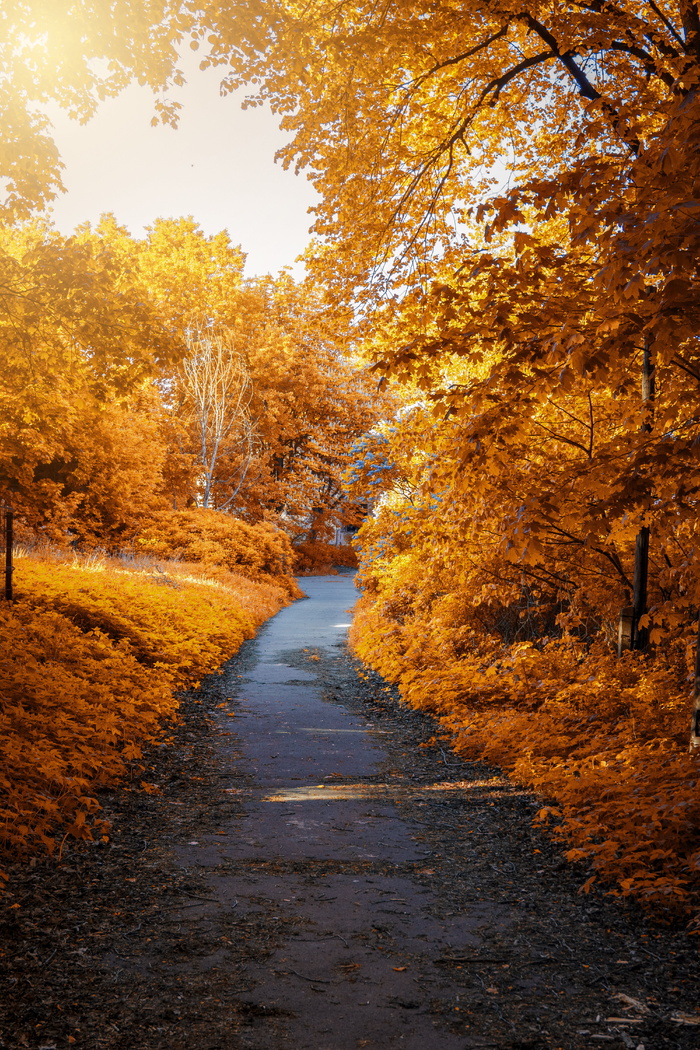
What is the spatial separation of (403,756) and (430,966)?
411 cm

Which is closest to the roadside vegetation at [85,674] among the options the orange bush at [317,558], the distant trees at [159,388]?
the distant trees at [159,388]

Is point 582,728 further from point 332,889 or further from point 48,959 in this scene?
point 48,959

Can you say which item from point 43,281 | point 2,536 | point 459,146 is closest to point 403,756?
point 43,281

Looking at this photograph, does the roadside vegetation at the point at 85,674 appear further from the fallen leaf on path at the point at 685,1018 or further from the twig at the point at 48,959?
the fallen leaf on path at the point at 685,1018

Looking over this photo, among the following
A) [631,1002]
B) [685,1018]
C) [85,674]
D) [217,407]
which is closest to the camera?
[685,1018]

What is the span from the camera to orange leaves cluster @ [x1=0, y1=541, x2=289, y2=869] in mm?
5230

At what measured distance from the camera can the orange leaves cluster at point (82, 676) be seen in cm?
523

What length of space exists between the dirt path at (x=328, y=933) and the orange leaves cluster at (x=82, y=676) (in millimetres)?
413

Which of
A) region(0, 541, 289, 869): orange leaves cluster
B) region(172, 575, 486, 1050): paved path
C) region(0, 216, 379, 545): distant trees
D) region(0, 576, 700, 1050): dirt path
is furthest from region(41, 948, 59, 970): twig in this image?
region(0, 216, 379, 545): distant trees

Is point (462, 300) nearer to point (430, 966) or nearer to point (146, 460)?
point (430, 966)

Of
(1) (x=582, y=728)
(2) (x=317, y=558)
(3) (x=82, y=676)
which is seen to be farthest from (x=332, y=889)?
(2) (x=317, y=558)

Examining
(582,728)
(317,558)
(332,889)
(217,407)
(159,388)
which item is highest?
(159,388)

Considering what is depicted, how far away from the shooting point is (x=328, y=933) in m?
3.88

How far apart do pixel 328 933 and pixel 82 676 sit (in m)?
4.98
